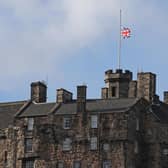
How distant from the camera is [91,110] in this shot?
433ft

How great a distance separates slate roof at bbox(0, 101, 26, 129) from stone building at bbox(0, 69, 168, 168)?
41.2 inches

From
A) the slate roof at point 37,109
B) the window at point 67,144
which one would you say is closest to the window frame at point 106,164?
the window at point 67,144

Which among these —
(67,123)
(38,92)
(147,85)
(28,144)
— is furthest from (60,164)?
(147,85)

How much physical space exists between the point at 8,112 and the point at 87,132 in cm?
1571

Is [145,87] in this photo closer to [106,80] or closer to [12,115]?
[106,80]

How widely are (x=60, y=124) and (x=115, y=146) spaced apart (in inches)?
328

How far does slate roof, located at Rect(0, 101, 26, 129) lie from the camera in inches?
5502

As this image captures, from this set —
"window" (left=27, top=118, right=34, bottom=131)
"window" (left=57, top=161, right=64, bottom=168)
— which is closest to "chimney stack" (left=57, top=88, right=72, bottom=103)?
"window" (left=27, top=118, right=34, bottom=131)

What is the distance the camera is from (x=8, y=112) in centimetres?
14225

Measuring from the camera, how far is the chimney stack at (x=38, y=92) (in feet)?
453

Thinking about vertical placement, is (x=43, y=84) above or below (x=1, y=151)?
above

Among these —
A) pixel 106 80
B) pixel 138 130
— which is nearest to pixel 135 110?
pixel 138 130

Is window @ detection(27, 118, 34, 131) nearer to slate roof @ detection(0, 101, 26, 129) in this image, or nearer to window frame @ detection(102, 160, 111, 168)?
slate roof @ detection(0, 101, 26, 129)

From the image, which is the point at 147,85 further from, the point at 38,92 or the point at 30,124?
the point at 30,124
